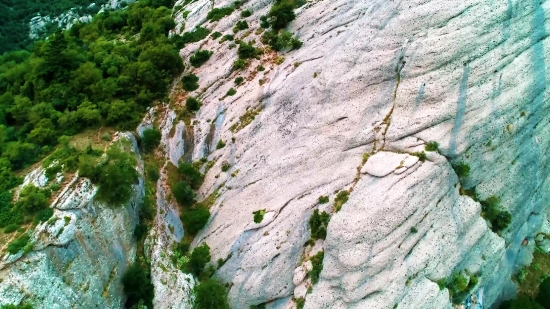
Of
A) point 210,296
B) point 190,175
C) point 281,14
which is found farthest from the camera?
point 281,14

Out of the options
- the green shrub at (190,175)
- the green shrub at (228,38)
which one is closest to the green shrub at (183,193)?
the green shrub at (190,175)

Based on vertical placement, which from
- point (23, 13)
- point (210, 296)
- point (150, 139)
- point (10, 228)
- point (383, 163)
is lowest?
point (210, 296)

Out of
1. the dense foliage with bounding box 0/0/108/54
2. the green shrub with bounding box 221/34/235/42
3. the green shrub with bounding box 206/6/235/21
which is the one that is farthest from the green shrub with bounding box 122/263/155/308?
the dense foliage with bounding box 0/0/108/54

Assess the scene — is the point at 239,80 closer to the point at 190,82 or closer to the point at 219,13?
the point at 190,82

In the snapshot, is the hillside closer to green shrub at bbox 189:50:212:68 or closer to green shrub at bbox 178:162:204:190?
green shrub at bbox 178:162:204:190

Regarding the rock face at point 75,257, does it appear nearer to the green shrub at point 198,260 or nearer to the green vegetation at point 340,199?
the green shrub at point 198,260

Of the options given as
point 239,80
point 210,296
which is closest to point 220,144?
point 239,80

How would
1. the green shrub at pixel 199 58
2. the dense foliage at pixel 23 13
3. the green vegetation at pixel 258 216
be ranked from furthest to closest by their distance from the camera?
the dense foliage at pixel 23 13 < the green shrub at pixel 199 58 < the green vegetation at pixel 258 216
